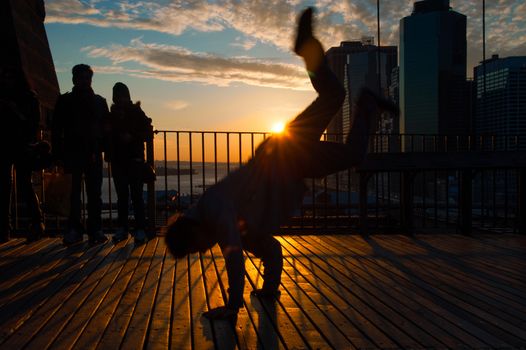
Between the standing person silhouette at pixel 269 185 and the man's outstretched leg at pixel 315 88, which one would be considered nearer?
the standing person silhouette at pixel 269 185

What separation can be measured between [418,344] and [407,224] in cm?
379

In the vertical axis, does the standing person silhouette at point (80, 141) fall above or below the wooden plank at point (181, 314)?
above

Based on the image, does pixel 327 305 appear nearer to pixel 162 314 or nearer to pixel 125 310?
pixel 162 314

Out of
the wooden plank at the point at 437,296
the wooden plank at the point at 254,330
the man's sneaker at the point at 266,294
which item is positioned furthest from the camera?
the man's sneaker at the point at 266,294

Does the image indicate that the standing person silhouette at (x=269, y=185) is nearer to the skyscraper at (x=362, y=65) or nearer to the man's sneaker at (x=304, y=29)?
the man's sneaker at (x=304, y=29)

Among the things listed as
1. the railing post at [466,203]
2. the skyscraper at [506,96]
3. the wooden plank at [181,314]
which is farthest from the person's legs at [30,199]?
the skyscraper at [506,96]

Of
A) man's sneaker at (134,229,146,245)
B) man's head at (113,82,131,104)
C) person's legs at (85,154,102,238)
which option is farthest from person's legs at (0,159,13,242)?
man's sneaker at (134,229,146,245)

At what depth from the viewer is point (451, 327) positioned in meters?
2.19

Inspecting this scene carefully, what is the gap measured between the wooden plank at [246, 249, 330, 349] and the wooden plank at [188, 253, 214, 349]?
369 millimetres

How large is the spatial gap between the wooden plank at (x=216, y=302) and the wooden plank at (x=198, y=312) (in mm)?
31

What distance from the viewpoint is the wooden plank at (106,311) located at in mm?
1997

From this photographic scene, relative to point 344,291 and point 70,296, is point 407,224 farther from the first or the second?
point 70,296

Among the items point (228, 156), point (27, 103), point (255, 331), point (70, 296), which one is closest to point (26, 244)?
point (27, 103)

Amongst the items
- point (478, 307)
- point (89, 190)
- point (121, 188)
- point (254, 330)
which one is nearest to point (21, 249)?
point (89, 190)
